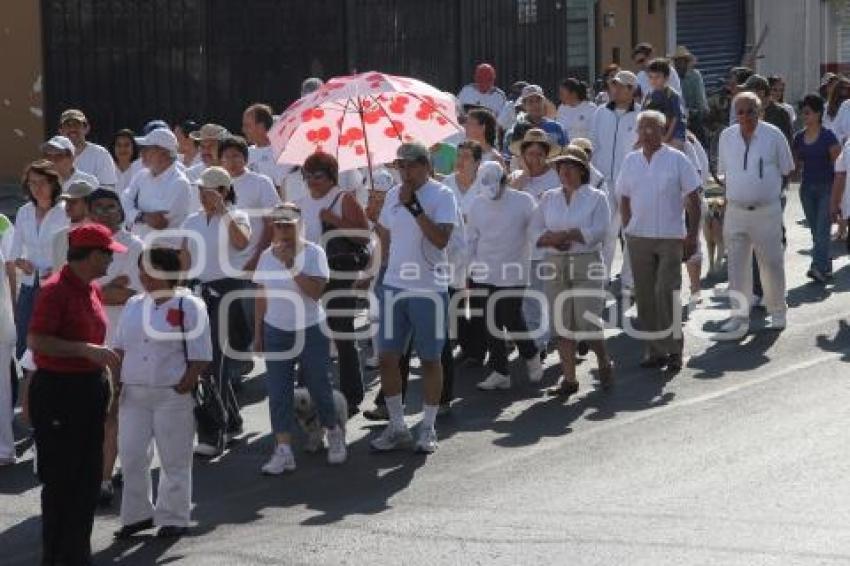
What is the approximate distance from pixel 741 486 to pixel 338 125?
14.4 feet

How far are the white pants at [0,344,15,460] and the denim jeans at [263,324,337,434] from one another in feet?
5.38

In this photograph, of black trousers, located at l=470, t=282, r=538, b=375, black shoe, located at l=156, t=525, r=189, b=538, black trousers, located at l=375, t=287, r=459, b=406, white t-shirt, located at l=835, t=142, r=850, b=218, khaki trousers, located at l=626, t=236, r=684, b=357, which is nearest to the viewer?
black shoe, located at l=156, t=525, r=189, b=538

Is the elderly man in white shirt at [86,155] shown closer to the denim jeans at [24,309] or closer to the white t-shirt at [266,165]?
the white t-shirt at [266,165]

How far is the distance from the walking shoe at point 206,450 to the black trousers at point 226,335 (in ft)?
1.04

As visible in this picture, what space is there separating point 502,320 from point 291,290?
2417mm

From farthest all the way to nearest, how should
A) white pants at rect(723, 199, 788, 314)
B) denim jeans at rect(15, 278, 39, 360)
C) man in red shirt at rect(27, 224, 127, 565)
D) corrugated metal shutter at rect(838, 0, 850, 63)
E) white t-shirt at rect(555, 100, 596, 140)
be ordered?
corrugated metal shutter at rect(838, 0, 850, 63), white t-shirt at rect(555, 100, 596, 140), white pants at rect(723, 199, 788, 314), denim jeans at rect(15, 278, 39, 360), man in red shirt at rect(27, 224, 127, 565)

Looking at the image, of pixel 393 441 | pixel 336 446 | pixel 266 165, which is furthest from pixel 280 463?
pixel 266 165

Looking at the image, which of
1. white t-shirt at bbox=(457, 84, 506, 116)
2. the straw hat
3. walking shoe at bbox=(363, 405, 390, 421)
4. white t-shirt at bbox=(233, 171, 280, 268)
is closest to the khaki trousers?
the straw hat

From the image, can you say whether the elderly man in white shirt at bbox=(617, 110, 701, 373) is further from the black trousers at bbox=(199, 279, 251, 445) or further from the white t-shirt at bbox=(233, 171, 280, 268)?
the black trousers at bbox=(199, 279, 251, 445)

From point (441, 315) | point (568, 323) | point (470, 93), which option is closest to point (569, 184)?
point (568, 323)

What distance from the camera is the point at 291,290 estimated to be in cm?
1101

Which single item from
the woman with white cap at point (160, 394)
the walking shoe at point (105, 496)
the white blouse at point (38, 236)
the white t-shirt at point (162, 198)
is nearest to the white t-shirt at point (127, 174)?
the white t-shirt at point (162, 198)

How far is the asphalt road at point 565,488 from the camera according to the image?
9.22 meters

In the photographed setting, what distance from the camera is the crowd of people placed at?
9.38m
